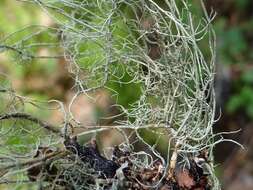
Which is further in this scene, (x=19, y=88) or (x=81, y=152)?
(x=19, y=88)

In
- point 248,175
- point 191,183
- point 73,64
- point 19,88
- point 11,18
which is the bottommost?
point 248,175

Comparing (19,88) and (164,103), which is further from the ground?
(164,103)

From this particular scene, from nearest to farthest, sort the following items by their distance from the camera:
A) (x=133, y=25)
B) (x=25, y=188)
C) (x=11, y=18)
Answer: (x=25, y=188)
(x=133, y=25)
(x=11, y=18)

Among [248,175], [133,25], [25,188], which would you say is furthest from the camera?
[248,175]

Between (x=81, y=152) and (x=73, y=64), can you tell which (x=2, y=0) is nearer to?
(x=73, y=64)

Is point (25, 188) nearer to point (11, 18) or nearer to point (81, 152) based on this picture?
point (81, 152)

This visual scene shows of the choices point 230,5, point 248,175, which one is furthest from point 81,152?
point 230,5

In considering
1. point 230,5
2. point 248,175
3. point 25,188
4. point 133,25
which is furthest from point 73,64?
point 230,5

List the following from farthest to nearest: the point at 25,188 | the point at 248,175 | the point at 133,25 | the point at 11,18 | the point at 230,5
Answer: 1. the point at 230,5
2. the point at 248,175
3. the point at 11,18
4. the point at 133,25
5. the point at 25,188

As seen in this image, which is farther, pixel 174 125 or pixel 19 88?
pixel 19 88
